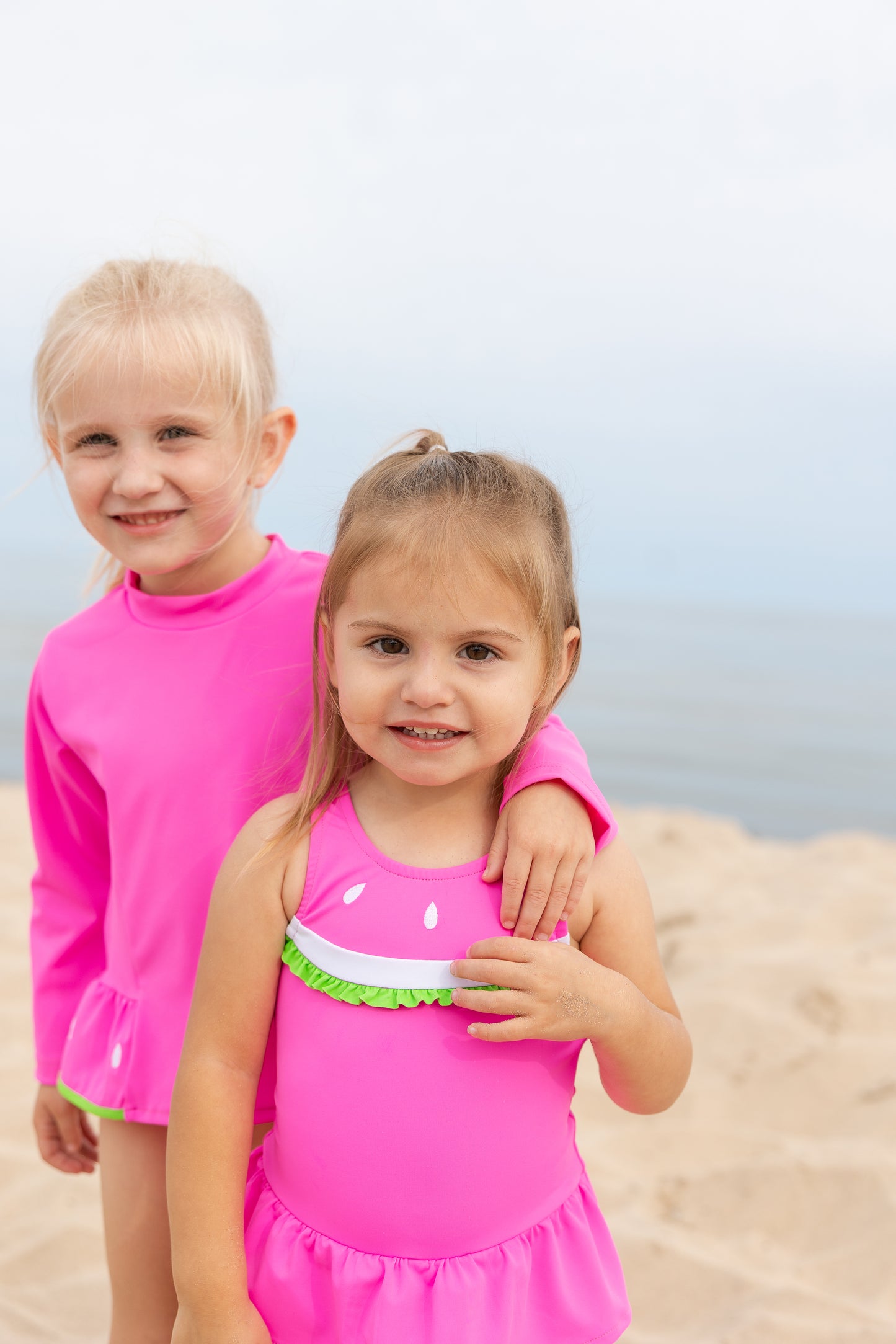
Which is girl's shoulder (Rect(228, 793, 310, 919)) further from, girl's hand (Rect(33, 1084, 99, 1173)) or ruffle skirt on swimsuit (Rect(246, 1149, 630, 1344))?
girl's hand (Rect(33, 1084, 99, 1173))

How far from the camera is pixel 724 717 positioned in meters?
13.3

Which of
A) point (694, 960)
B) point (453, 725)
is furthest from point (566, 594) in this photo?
point (694, 960)

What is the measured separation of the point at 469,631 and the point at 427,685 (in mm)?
91

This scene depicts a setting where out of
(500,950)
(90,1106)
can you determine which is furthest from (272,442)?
(90,1106)

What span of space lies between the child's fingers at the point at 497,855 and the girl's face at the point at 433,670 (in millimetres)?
98

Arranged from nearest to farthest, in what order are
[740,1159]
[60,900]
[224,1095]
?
[224,1095], [60,900], [740,1159]

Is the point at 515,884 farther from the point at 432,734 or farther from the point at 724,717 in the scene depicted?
the point at 724,717

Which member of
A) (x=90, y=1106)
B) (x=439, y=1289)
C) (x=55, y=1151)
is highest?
(x=439, y=1289)

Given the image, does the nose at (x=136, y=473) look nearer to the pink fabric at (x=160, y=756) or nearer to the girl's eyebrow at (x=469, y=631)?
the pink fabric at (x=160, y=756)

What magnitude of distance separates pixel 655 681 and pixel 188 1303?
1496 cm

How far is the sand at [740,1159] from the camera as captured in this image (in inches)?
101

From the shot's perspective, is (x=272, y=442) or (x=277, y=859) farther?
(x=272, y=442)

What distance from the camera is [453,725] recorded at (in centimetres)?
148

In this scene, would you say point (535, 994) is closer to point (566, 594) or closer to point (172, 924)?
point (566, 594)
